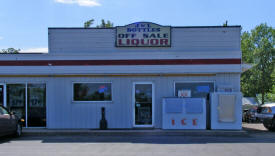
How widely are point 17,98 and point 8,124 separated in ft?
9.36

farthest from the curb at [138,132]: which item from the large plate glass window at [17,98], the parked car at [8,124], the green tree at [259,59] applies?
the green tree at [259,59]

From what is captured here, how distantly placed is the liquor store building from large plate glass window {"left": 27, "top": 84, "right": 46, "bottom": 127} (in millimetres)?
42

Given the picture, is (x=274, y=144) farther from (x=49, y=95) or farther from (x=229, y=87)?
(x=49, y=95)

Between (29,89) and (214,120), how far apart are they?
8.21 metres

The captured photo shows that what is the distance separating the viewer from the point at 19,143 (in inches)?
419

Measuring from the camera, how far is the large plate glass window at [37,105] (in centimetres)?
1380

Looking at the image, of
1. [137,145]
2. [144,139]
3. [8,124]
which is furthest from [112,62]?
[8,124]

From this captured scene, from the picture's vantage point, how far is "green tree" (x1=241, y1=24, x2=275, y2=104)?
164ft

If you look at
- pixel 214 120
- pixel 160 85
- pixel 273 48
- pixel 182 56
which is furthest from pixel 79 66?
pixel 273 48

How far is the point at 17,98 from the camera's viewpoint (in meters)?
13.9

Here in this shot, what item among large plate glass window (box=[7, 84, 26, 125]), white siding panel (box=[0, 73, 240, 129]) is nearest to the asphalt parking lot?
white siding panel (box=[0, 73, 240, 129])

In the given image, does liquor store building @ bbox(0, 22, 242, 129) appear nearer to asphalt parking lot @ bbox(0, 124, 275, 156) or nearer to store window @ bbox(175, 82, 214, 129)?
store window @ bbox(175, 82, 214, 129)

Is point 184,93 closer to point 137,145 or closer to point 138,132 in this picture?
point 138,132

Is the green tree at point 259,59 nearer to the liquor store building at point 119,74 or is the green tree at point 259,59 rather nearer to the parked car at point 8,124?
the liquor store building at point 119,74
